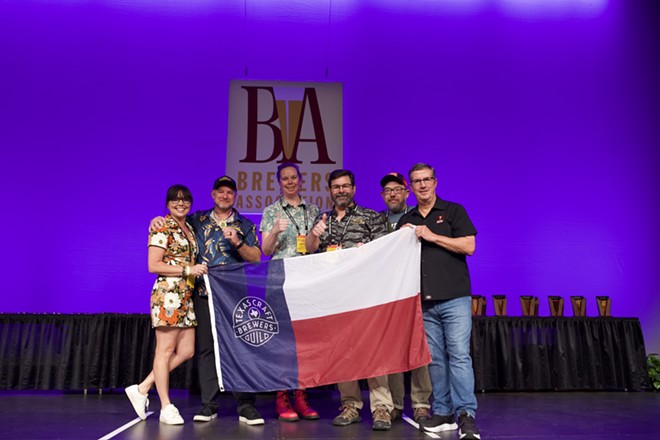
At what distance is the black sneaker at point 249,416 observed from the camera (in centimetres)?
338

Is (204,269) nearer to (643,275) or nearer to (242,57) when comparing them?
(242,57)

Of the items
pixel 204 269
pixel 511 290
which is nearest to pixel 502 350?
pixel 511 290

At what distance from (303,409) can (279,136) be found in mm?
2714

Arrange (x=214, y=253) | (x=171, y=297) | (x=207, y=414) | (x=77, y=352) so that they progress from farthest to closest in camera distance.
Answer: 1. (x=77, y=352)
2. (x=214, y=253)
3. (x=207, y=414)
4. (x=171, y=297)

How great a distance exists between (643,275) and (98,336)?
16.5ft

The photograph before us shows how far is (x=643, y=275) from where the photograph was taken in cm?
580

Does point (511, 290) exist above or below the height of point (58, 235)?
below

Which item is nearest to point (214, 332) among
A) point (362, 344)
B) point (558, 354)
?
point (362, 344)

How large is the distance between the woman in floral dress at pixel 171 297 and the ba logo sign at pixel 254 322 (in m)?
0.30

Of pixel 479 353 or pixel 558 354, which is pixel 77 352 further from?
pixel 558 354

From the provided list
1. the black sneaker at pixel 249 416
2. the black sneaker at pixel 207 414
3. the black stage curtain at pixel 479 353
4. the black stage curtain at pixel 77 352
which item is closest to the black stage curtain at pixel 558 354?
the black stage curtain at pixel 479 353

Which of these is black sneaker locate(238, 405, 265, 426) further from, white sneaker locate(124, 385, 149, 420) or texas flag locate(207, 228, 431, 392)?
white sneaker locate(124, 385, 149, 420)

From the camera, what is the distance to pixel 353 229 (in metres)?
3.49

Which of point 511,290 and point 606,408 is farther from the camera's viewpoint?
point 511,290
